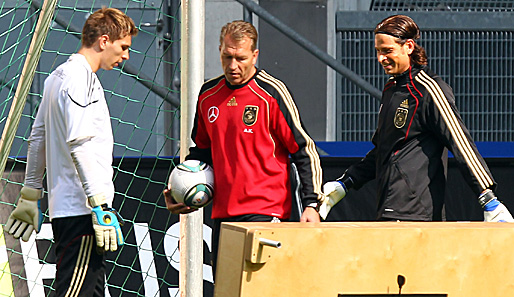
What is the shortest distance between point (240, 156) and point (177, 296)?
1.60 m

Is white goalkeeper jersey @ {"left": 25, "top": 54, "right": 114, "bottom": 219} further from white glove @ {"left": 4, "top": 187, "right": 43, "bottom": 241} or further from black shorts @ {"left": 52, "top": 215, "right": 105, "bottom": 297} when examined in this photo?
white glove @ {"left": 4, "top": 187, "right": 43, "bottom": 241}

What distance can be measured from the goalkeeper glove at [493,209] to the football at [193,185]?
1348 mm

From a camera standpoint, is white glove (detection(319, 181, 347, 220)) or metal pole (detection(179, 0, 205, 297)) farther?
metal pole (detection(179, 0, 205, 297))

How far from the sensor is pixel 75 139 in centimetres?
412

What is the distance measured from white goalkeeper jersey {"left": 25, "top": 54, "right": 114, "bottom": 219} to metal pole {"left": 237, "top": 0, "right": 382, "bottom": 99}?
273 centimetres

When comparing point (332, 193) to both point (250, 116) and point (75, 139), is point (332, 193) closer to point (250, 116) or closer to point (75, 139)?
point (250, 116)

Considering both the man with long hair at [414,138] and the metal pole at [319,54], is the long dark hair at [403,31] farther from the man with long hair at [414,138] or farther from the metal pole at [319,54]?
the metal pole at [319,54]

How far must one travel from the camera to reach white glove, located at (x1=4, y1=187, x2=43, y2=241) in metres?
4.60

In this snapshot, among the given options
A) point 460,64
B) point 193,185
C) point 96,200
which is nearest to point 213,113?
point 193,185

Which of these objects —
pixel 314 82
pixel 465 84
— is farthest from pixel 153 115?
pixel 465 84

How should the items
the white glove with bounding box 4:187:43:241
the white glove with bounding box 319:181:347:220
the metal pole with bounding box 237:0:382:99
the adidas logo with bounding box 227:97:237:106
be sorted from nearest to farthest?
the adidas logo with bounding box 227:97:237:106, the white glove with bounding box 4:187:43:241, the white glove with bounding box 319:181:347:220, the metal pole with bounding box 237:0:382:99

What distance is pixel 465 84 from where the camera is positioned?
7.71 meters

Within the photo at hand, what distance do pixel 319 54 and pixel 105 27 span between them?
107 inches

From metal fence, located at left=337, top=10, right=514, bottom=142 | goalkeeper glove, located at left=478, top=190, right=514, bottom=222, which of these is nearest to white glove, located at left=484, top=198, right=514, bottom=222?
goalkeeper glove, located at left=478, top=190, right=514, bottom=222
